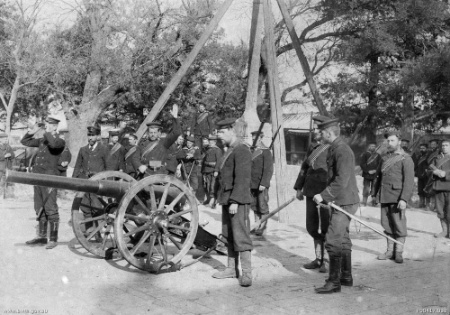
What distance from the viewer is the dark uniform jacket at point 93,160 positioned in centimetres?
860

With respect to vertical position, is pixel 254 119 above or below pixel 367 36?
below

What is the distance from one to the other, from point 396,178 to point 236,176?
8.80 feet

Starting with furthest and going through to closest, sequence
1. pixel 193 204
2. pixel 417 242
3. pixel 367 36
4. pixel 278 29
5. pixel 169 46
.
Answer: pixel 278 29 < pixel 169 46 < pixel 367 36 < pixel 417 242 < pixel 193 204

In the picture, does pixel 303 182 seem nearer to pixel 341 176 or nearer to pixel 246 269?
pixel 341 176

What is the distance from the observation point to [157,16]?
23375mm

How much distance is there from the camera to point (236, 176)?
6.05m

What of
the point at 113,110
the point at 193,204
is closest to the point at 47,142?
the point at 193,204

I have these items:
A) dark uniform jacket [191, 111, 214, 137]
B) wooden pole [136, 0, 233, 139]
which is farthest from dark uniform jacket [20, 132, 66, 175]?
dark uniform jacket [191, 111, 214, 137]

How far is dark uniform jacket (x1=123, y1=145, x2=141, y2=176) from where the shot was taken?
8852 millimetres

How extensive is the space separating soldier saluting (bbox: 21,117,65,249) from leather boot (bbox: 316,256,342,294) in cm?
395

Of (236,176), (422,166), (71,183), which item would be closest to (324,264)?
(236,176)

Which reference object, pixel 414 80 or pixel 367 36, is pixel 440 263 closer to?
pixel 414 80

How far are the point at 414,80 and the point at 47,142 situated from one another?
37.5ft

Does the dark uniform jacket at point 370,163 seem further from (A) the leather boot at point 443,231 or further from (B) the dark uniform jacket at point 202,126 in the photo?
(A) the leather boot at point 443,231
